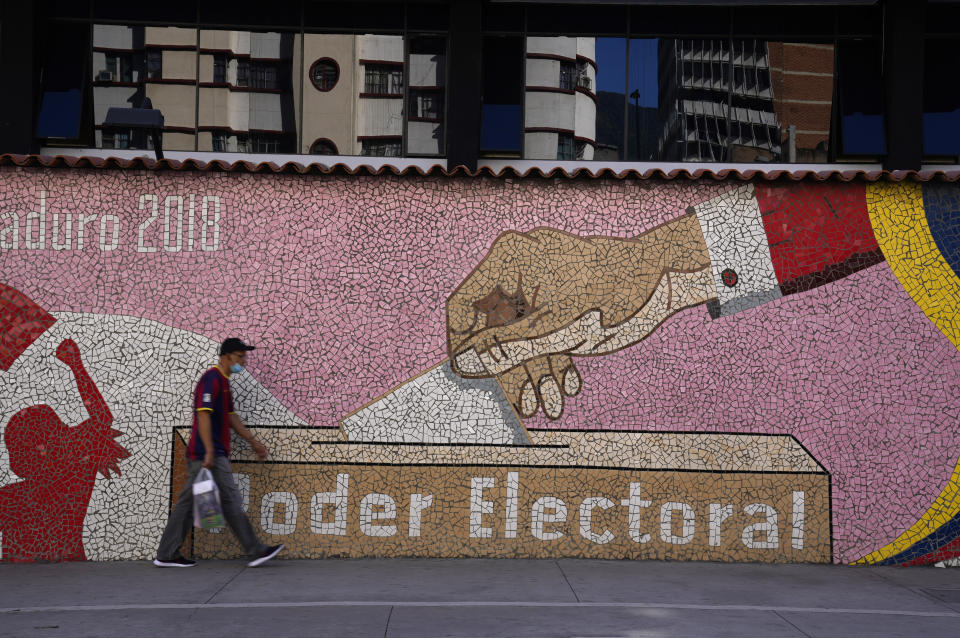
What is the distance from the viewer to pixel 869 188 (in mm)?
8148

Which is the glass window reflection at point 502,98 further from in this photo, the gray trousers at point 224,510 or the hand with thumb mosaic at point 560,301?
the gray trousers at point 224,510

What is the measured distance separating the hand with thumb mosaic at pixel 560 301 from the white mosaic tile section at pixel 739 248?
10cm

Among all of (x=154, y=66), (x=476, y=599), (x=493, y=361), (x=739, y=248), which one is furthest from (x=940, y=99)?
(x=154, y=66)

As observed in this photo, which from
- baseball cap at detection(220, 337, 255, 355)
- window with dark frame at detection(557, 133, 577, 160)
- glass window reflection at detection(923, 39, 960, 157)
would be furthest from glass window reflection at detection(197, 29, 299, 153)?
glass window reflection at detection(923, 39, 960, 157)

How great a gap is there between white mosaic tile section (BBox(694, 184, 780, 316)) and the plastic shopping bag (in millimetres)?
4539

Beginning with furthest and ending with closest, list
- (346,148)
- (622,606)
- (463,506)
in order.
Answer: (346,148), (463,506), (622,606)

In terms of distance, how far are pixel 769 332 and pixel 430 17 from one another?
9.10 meters

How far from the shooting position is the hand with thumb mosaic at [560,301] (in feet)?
26.5

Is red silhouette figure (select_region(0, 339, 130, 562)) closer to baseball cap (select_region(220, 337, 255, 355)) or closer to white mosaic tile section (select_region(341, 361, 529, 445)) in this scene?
baseball cap (select_region(220, 337, 255, 355))

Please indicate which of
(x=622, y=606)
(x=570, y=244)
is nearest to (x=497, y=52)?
(x=570, y=244)

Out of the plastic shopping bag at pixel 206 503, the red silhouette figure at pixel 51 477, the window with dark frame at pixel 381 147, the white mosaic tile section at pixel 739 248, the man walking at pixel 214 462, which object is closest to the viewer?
the plastic shopping bag at pixel 206 503

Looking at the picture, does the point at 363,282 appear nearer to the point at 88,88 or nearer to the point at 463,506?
the point at 463,506

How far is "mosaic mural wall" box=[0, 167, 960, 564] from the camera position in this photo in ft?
26.0

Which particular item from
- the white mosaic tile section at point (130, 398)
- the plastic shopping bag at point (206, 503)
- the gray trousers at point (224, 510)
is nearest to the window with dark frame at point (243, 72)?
the white mosaic tile section at point (130, 398)
